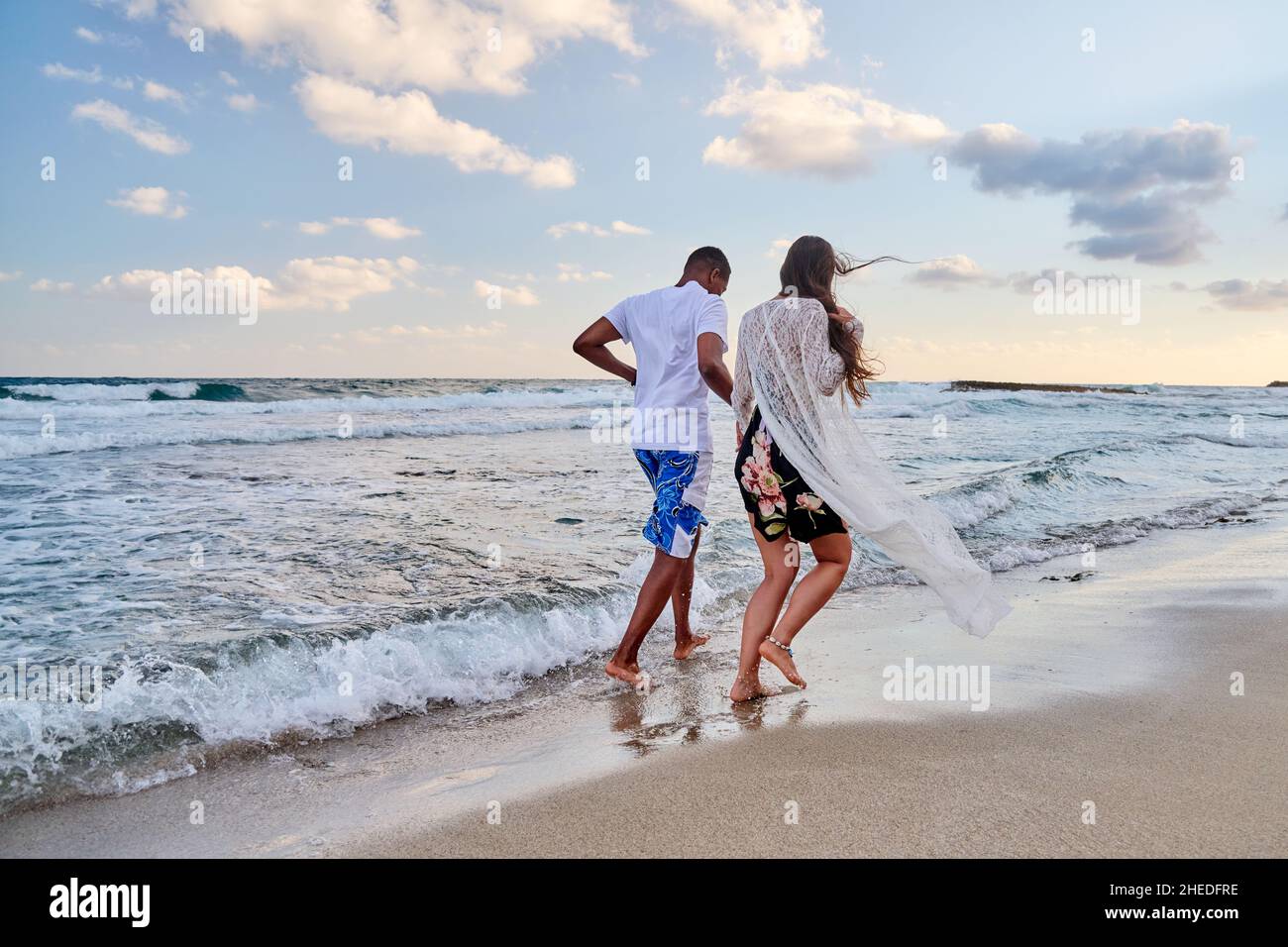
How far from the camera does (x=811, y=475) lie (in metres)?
3.86

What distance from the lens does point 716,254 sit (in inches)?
172

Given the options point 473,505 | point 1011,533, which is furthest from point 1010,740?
point 473,505

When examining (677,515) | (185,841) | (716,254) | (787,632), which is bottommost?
(185,841)

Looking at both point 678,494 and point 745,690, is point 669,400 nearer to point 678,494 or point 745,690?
point 678,494

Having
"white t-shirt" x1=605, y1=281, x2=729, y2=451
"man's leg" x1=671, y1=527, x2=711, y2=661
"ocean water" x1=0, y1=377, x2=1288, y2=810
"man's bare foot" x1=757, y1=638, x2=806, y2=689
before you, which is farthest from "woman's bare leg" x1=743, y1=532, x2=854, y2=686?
"ocean water" x1=0, y1=377, x2=1288, y2=810

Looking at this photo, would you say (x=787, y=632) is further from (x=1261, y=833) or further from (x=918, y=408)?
(x=918, y=408)

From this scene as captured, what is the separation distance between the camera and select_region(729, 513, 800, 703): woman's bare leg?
3.99m

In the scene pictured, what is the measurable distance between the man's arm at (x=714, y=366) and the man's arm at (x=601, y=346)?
1.57 feet

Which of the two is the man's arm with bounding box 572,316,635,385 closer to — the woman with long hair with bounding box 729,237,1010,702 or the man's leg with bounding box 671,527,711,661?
the woman with long hair with bounding box 729,237,1010,702

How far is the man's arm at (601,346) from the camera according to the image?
444 cm

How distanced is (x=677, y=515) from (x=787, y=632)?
0.78m

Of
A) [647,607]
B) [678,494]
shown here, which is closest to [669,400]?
[678,494]

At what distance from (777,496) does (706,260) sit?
126cm
